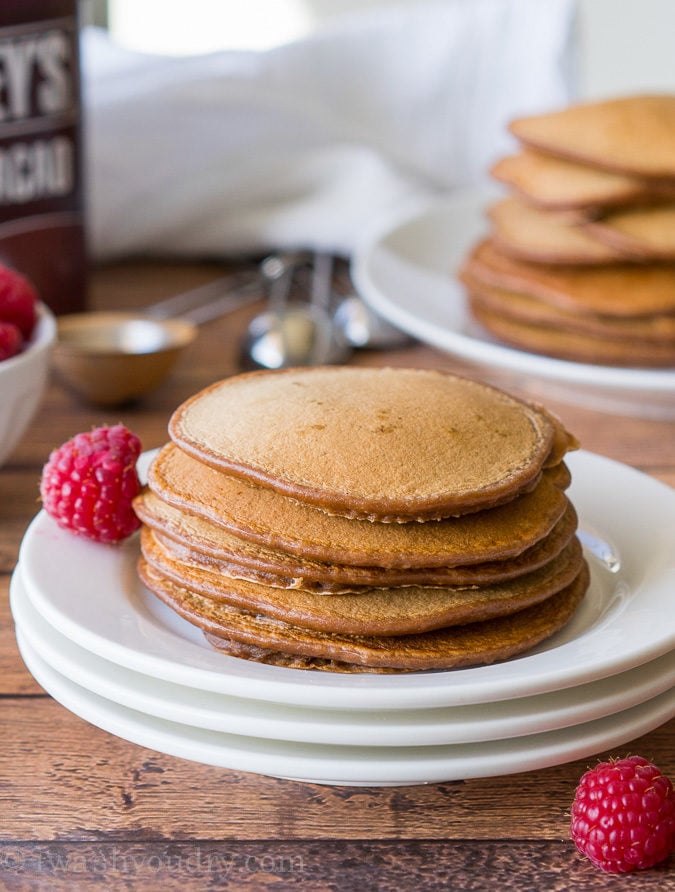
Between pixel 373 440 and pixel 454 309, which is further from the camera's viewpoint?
pixel 454 309

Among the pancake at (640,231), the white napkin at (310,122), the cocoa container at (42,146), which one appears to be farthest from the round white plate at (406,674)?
the white napkin at (310,122)

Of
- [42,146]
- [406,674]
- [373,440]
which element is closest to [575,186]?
[42,146]

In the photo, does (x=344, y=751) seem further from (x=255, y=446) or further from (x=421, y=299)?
(x=421, y=299)

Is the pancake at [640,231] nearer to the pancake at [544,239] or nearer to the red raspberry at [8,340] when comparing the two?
the pancake at [544,239]

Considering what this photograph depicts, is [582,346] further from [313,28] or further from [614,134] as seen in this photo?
[313,28]

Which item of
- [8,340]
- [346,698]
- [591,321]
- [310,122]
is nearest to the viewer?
[346,698]

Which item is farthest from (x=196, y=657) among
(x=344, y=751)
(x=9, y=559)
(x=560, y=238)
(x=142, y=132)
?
(x=142, y=132)

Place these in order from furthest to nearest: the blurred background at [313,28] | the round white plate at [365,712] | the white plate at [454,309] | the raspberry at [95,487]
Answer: the blurred background at [313,28]
the white plate at [454,309]
the raspberry at [95,487]
the round white plate at [365,712]
